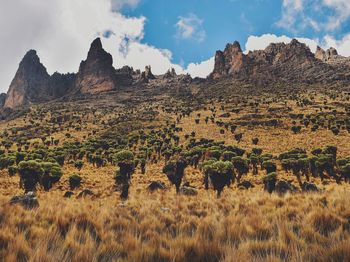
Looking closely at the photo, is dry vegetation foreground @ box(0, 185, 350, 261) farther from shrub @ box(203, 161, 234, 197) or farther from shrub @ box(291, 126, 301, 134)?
shrub @ box(291, 126, 301, 134)

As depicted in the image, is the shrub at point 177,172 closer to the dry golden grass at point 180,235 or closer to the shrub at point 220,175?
the shrub at point 220,175

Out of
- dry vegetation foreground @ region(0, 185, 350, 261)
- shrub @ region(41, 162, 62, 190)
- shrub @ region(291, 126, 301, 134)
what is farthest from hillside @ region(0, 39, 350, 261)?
shrub @ region(291, 126, 301, 134)

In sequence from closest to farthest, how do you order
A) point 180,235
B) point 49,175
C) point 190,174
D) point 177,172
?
point 180,235 → point 177,172 → point 49,175 → point 190,174

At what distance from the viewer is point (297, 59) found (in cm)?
19625

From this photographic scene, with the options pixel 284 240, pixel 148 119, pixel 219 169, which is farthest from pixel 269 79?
pixel 284 240

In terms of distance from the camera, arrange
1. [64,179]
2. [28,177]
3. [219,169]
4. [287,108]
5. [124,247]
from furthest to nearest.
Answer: [287,108], [64,179], [28,177], [219,169], [124,247]

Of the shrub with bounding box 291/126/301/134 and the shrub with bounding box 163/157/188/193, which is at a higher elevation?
the shrub with bounding box 291/126/301/134

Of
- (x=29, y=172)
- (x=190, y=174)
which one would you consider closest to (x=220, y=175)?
(x=29, y=172)

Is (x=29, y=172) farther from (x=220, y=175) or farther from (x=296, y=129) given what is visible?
(x=296, y=129)

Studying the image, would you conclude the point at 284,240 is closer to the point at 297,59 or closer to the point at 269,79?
the point at 269,79

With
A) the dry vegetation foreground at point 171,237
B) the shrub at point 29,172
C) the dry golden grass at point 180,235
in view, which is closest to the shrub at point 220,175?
the dry golden grass at point 180,235

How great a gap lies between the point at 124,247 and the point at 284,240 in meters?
2.69

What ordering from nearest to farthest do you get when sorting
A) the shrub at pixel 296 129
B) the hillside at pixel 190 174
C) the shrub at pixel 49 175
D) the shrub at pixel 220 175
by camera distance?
the hillside at pixel 190 174
the shrub at pixel 220 175
the shrub at pixel 49 175
the shrub at pixel 296 129

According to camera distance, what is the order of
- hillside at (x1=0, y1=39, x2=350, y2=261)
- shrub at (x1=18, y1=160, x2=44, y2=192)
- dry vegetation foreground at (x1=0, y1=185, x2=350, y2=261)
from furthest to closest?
1. shrub at (x1=18, y1=160, x2=44, y2=192)
2. hillside at (x1=0, y1=39, x2=350, y2=261)
3. dry vegetation foreground at (x1=0, y1=185, x2=350, y2=261)
